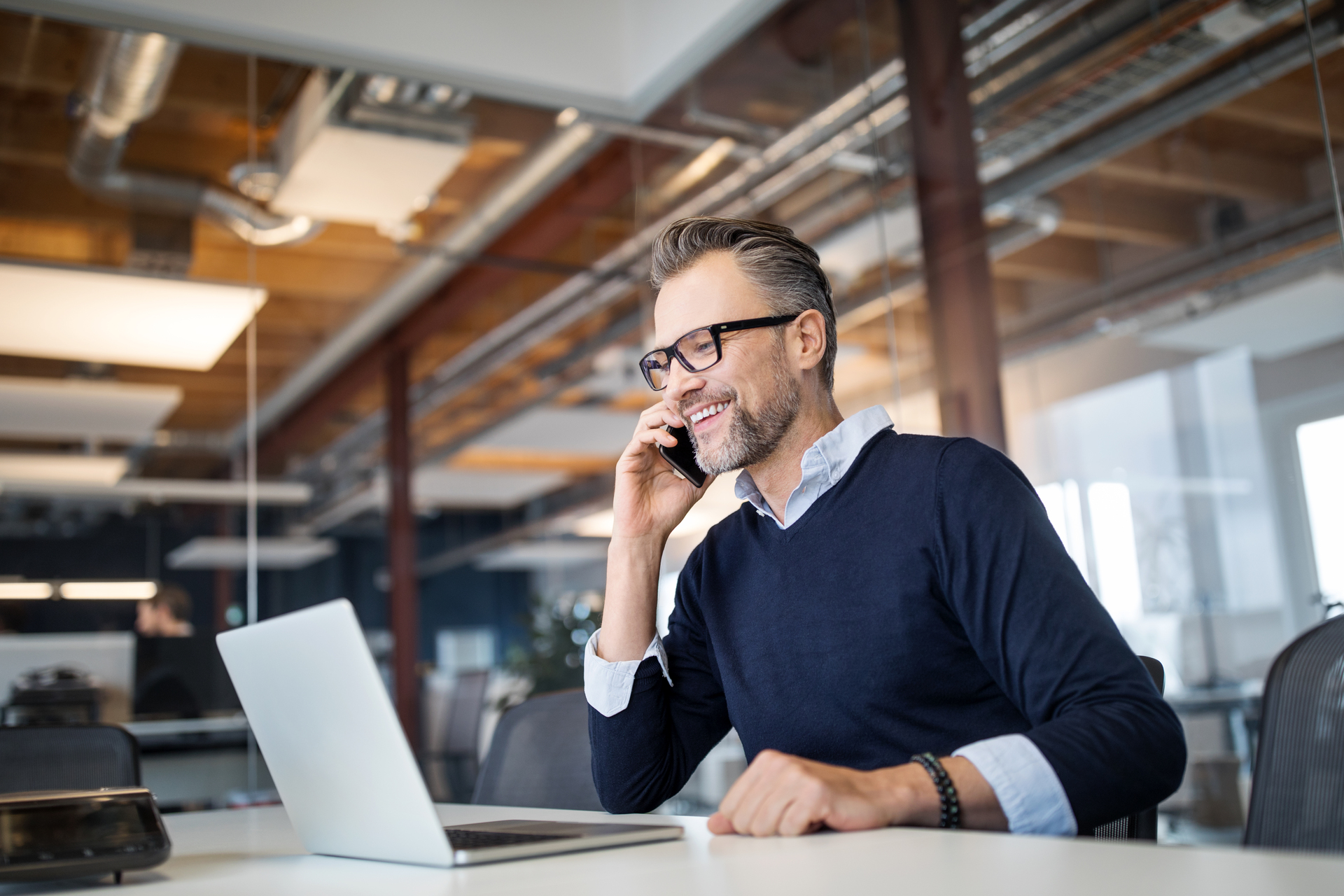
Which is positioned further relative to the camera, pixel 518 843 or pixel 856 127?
pixel 856 127

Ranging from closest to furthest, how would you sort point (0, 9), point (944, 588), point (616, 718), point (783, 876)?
point (783, 876), point (944, 588), point (616, 718), point (0, 9)

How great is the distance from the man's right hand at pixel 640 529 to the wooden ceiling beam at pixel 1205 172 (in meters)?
2.01

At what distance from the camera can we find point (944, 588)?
4.73 feet

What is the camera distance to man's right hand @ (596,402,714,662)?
1.70m

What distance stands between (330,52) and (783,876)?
3.98 metres

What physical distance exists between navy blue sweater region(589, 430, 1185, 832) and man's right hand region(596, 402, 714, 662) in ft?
0.20

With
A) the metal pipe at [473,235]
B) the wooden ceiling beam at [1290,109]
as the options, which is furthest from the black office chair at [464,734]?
the wooden ceiling beam at [1290,109]

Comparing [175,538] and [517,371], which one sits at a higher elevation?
[517,371]

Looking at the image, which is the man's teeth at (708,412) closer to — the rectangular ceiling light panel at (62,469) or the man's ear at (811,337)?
the man's ear at (811,337)

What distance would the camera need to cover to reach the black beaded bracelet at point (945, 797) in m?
1.18

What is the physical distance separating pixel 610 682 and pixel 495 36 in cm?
345

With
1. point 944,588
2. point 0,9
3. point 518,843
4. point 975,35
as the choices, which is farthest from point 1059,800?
point 0,9

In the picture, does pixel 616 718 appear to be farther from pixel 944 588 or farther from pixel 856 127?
pixel 856 127

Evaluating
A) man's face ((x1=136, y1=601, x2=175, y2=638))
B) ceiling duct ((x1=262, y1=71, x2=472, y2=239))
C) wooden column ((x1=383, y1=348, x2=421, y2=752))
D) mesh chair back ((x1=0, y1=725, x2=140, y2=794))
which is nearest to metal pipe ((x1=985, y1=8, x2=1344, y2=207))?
ceiling duct ((x1=262, y1=71, x2=472, y2=239))
